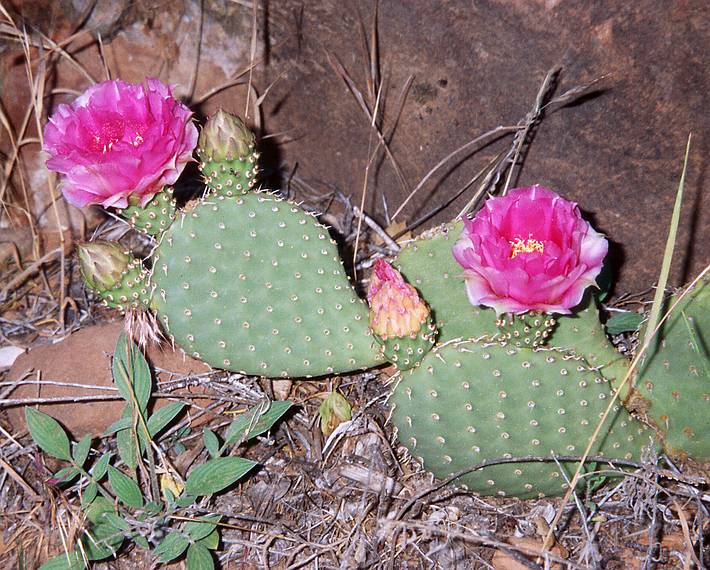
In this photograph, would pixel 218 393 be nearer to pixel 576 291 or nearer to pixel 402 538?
pixel 402 538

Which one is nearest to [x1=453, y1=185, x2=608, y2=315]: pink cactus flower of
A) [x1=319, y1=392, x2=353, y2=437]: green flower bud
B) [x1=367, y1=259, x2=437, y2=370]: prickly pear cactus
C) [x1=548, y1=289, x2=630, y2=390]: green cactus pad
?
[x1=367, y1=259, x2=437, y2=370]: prickly pear cactus

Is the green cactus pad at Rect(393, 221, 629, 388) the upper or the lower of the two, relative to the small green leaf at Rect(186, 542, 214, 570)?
upper

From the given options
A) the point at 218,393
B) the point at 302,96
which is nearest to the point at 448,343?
the point at 218,393

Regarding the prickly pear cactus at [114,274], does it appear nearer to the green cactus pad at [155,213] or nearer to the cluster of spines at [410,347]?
the green cactus pad at [155,213]

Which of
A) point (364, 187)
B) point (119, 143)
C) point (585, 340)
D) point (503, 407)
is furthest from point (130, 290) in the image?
point (585, 340)

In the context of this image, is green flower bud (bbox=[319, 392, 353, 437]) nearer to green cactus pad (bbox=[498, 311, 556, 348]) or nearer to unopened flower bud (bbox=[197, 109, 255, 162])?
green cactus pad (bbox=[498, 311, 556, 348])
